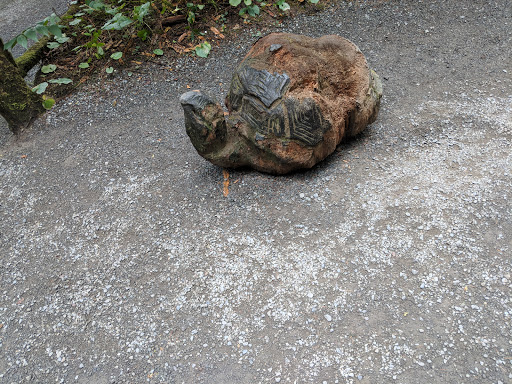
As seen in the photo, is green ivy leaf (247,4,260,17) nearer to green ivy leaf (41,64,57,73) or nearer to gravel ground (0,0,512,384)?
gravel ground (0,0,512,384)

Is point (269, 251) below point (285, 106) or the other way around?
below

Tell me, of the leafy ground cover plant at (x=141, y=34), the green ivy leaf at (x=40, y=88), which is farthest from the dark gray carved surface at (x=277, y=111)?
the green ivy leaf at (x=40, y=88)

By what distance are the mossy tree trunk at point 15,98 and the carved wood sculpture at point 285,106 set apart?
202cm

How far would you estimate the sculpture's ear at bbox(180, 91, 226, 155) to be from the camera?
2.37 meters

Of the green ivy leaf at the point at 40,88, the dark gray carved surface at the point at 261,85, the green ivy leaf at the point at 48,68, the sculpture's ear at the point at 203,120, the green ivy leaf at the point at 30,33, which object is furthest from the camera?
the green ivy leaf at the point at 48,68

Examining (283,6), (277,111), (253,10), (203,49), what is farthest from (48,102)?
(283,6)

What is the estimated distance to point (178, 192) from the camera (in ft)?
9.28

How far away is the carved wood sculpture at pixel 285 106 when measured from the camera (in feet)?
8.11

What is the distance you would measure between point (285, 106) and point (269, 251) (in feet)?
2.92

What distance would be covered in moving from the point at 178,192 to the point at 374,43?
257 centimetres

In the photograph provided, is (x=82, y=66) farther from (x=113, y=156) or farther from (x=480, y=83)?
(x=480, y=83)

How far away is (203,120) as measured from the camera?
95.1 inches

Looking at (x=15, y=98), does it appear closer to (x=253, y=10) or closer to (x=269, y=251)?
(x=253, y=10)

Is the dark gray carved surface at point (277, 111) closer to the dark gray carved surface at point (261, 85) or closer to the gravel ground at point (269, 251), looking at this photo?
the dark gray carved surface at point (261, 85)
